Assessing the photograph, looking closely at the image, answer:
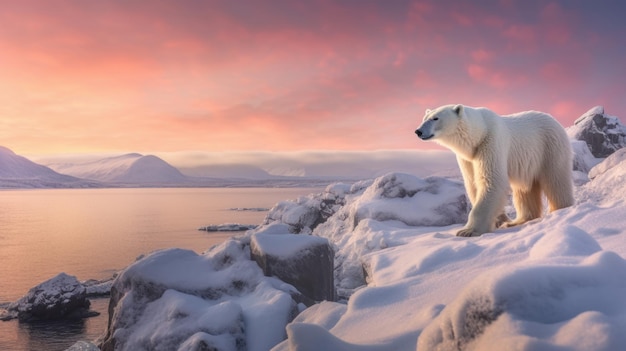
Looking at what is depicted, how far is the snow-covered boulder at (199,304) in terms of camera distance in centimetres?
610

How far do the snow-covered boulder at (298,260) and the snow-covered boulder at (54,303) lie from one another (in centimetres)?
2175

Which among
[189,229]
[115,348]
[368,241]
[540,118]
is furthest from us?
[189,229]

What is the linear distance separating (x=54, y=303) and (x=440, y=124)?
25.7m

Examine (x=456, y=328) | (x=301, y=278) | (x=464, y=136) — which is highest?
(x=464, y=136)

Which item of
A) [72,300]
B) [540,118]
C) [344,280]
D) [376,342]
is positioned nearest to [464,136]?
[540,118]

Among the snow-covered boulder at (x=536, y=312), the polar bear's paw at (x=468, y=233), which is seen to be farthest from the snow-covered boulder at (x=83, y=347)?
the snow-covered boulder at (x=536, y=312)

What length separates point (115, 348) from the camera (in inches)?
267

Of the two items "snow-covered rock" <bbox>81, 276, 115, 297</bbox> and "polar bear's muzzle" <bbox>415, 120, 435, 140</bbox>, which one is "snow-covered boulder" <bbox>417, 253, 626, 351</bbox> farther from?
"snow-covered rock" <bbox>81, 276, 115, 297</bbox>

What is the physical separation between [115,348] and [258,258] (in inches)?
105

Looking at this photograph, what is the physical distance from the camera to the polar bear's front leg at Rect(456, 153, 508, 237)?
684cm

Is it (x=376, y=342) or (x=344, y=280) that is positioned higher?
(x=376, y=342)

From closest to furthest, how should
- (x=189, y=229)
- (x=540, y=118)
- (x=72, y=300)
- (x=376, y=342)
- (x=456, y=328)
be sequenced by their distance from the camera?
1. (x=456, y=328)
2. (x=376, y=342)
3. (x=540, y=118)
4. (x=72, y=300)
5. (x=189, y=229)

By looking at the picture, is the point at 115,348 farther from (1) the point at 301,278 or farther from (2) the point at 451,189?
(2) the point at 451,189

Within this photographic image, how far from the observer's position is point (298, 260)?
7.53 meters
